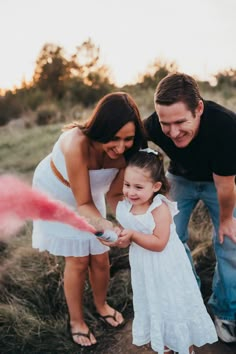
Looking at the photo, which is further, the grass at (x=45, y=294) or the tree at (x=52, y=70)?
the tree at (x=52, y=70)

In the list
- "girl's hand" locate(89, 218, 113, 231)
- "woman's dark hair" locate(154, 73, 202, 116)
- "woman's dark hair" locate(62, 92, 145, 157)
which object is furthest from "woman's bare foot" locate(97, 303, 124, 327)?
"woman's dark hair" locate(154, 73, 202, 116)

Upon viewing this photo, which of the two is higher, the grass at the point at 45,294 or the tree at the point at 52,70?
the grass at the point at 45,294

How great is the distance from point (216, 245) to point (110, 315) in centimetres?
104

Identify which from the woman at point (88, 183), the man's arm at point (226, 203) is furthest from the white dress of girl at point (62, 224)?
the man's arm at point (226, 203)

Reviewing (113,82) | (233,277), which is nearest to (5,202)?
(233,277)

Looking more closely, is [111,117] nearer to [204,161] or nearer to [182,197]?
[204,161]

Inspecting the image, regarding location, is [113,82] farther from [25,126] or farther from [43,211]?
[43,211]

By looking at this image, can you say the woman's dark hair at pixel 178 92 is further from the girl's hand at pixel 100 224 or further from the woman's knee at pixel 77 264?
the woman's knee at pixel 77 264

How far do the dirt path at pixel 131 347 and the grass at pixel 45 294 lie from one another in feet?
0.21

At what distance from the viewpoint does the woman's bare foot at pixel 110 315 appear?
11.3ft

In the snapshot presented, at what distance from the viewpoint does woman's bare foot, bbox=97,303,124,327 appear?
343cm

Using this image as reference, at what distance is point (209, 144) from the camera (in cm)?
276

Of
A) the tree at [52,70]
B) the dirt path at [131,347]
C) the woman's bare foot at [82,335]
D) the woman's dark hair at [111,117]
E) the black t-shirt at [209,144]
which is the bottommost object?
the tree at [52,70]

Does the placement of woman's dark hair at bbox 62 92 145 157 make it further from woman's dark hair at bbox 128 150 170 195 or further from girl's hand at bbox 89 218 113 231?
girl's hand at bbox 89 218 113 231
